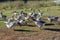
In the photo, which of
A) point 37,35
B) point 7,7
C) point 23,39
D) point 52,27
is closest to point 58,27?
point 52,27

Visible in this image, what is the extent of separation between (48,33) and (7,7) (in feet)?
83.3

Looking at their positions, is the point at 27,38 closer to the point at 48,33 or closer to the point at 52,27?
the point at 48,33

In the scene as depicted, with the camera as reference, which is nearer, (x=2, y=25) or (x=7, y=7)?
(x=2, y=25)

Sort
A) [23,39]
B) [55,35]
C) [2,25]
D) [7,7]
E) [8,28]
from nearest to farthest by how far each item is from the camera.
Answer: [23,39] → [55,35] → [8,28] → [2,25] → [7,7]

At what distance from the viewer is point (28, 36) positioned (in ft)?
61.5

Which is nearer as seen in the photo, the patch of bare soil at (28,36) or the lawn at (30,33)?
the patch of bare soil at (28,36)

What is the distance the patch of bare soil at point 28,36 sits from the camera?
18141 mm

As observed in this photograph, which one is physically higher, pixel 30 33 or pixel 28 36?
pixel 28 36

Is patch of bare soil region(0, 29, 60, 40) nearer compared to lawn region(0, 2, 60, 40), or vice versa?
patch of bare soil region(0, 29, 60, 40)

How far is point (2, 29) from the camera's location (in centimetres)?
2155

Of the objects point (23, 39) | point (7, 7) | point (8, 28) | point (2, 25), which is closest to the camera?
point (23, 39)

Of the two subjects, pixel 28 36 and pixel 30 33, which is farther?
pixel 30 33

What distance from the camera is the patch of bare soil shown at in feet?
59.5

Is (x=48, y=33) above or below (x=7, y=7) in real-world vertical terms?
above
